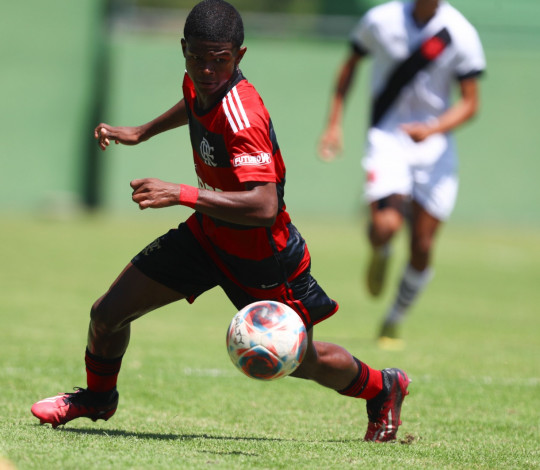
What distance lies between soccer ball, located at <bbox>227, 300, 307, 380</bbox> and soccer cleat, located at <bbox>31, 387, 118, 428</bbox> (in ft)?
3.40

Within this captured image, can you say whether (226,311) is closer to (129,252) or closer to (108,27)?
(129,252)

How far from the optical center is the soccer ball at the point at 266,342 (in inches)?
183

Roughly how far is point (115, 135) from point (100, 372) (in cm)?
129

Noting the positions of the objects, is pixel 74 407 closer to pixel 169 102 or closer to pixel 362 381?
pixel 362 381

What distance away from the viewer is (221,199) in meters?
4.50

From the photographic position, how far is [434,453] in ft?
16.2

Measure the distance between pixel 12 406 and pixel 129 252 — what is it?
10134 mm

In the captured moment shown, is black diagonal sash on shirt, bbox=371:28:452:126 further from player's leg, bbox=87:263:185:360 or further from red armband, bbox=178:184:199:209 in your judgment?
red armband, bbox=178:184:199:209

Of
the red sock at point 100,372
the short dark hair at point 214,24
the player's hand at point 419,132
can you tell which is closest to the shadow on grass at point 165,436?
the red sock at point 100,372

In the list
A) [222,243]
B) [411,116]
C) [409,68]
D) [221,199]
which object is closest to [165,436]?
[222,243]

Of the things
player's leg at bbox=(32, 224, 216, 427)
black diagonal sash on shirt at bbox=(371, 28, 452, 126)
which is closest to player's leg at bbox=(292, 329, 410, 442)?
player's leg at bbox=(32, 224, 216, 427)

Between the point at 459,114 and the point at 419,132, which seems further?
the point at 459,114

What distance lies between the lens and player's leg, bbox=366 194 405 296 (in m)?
8.51

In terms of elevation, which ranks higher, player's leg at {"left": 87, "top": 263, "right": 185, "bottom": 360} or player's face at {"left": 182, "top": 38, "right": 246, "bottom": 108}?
player's face at {"left": 182, "top": 38, "right": 246, "bottom": 108}
